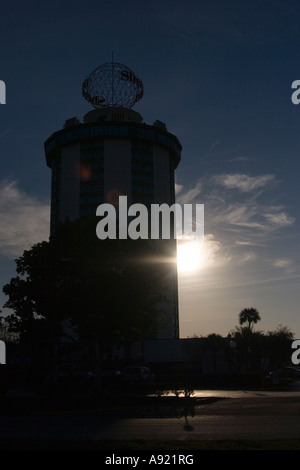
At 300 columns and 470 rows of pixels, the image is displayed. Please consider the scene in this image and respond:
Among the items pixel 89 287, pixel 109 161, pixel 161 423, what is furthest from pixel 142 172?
pixel 161 423

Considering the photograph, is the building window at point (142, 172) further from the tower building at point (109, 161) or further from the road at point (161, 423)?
the road at point (161, 423)

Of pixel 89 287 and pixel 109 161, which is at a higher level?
pixel 109 161

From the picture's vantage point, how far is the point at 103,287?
123 ft

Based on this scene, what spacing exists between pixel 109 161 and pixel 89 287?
9267cm

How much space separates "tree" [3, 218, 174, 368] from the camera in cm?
3762

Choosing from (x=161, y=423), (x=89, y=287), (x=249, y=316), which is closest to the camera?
(x=161, y=423)

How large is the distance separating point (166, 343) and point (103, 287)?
144ft

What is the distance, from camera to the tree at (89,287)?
37625 millimetres

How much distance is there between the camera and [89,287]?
38.0 metres

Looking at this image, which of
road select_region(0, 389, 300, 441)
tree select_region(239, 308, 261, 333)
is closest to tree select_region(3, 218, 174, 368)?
road select_region(0, 389, 300, 441)

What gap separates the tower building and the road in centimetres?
9977

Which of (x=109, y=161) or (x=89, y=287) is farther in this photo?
(x=109, y=161)

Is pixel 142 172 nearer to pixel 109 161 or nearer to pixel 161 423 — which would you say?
pixel 109 161
